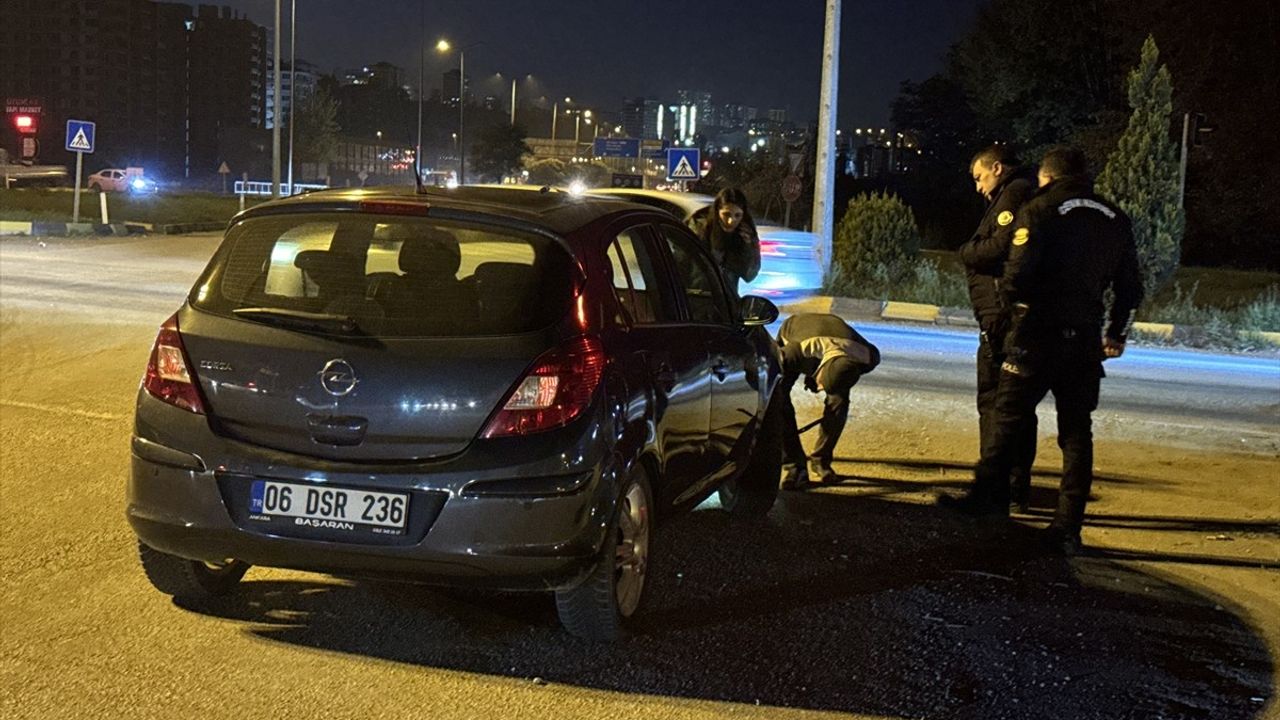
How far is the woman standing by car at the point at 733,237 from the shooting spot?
8.02 meters

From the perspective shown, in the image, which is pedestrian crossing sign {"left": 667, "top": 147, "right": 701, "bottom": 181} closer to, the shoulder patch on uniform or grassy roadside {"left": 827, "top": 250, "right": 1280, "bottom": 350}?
grassy roadside {"left": 827, "top": 250, "right": 1280, "bottom": 350}

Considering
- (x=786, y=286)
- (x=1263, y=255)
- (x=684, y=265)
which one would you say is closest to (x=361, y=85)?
(x=1263, y=255)

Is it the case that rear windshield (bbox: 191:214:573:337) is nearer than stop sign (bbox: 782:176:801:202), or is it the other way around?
rear windshield (bbox: 191:214:573:337)

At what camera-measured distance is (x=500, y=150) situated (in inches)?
2872

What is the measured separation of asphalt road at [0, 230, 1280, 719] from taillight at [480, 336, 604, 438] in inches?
32.4

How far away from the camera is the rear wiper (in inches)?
167

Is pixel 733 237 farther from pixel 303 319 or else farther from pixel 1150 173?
pixel 1150 173

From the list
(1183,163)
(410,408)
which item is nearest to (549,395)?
(410,408)

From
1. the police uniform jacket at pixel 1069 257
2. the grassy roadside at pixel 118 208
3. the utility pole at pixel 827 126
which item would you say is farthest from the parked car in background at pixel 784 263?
the grassy roadside at pixel 118 208

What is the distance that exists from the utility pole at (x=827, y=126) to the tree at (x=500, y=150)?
5394 centimetres

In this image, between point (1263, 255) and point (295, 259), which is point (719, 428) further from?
point (1263, 255)

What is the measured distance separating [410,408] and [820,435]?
12.3 feet

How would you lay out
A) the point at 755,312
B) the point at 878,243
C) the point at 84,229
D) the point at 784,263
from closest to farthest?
the point at 755,312
the point at 784,263
the point at 878,243
the point at 84,229

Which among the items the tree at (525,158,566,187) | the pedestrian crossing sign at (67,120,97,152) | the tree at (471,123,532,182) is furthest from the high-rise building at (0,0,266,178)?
the pedestrian crossing sign at (67,120,97,152)
